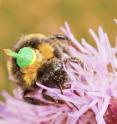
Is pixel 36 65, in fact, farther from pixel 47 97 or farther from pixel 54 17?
pixel 54 17

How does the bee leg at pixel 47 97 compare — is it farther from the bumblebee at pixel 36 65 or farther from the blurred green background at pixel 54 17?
the blurred green background at pixel 54 17

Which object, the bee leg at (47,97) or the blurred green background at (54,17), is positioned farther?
the blurred green background at (54,17)

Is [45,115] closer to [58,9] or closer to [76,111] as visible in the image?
[76,111]

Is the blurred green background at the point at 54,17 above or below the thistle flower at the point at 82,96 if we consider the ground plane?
above

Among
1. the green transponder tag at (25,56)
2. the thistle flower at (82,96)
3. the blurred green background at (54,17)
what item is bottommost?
the thistle flower at (82,96)

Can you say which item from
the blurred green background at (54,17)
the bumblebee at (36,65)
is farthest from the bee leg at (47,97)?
the blurred green background at (54,17)

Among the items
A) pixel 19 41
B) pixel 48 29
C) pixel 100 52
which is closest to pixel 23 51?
pixel 19 41

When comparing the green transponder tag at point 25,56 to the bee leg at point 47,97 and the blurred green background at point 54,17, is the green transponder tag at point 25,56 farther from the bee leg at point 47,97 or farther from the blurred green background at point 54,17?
the blurred green background at point 54,17

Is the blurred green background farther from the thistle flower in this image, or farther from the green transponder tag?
the green transponder tag
